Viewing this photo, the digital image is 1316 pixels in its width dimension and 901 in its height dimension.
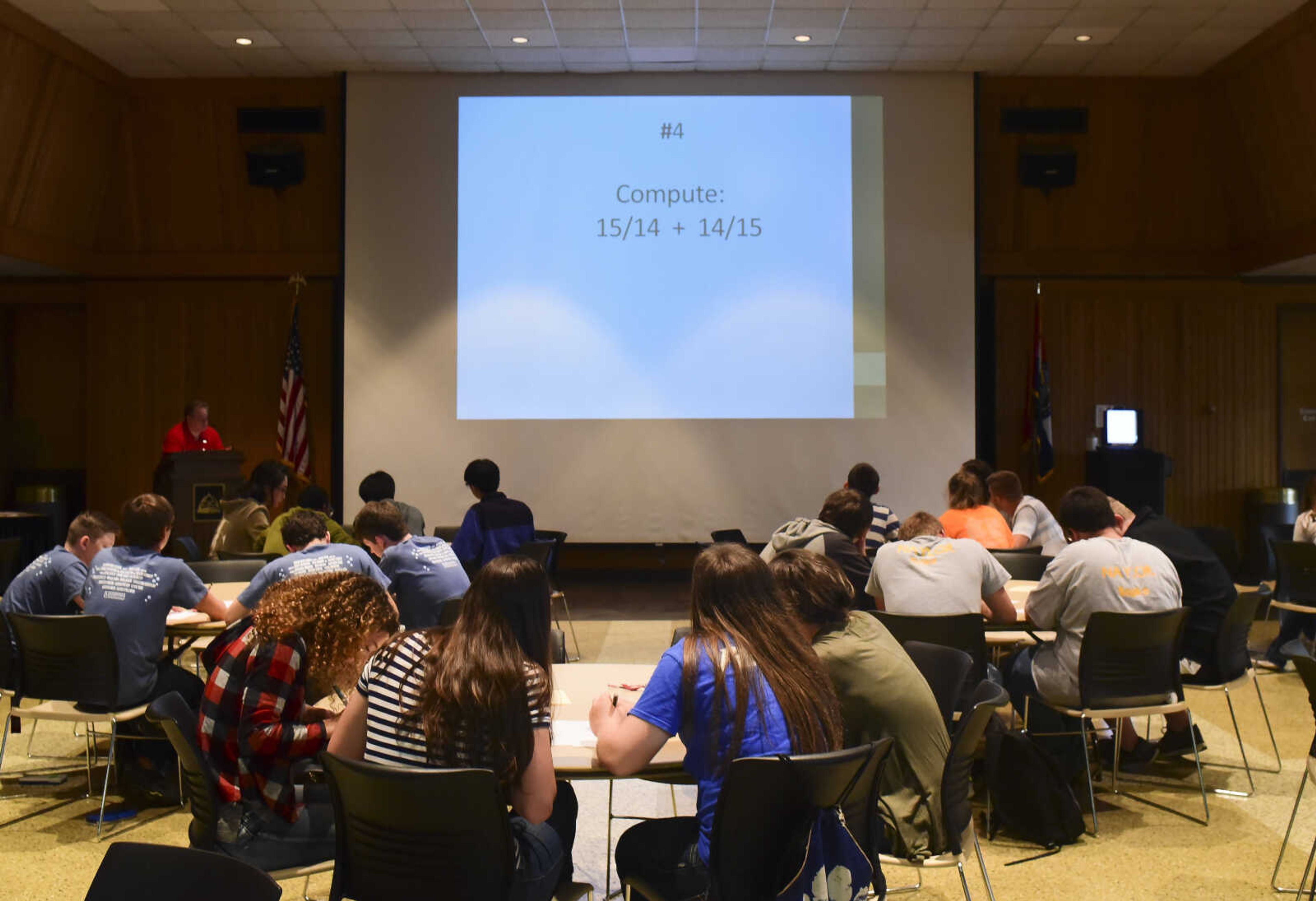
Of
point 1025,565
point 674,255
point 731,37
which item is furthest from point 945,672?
point 731,37

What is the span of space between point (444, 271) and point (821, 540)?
5.28m

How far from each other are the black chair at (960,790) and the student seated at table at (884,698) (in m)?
0.02

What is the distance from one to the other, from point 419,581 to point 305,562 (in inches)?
26.5

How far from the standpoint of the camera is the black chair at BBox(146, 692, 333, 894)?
2477mm

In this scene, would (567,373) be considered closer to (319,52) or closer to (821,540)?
(319,52)

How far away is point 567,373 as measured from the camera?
28.4 ft

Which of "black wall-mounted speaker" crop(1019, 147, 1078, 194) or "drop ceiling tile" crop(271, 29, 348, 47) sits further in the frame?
"black wall-mounted speaker" crop(1019, 147, 1078, 194)

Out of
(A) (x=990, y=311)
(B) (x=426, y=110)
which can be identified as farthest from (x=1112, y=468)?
(B) (x=426, y=110)

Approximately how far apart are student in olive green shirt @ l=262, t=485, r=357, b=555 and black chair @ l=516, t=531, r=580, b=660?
93cm

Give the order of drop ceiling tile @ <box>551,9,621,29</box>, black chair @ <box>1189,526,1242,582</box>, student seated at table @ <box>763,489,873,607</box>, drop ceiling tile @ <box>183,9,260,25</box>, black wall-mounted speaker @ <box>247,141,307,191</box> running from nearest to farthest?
student seated at table @ <box>763,489,873,607</box> → black chair @ <box>1189,526,1242,582</box> → drop ceiling tile @ <box>551,9,621,29</box> → drop ceiling tile @ <box>183,9,260,25</box> → black wall-mounted speaker @ <box>247,141,307,191</box>

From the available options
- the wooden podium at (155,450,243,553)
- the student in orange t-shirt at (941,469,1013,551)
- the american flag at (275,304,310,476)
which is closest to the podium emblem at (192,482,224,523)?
the wooden podium at (155,450,243,553)

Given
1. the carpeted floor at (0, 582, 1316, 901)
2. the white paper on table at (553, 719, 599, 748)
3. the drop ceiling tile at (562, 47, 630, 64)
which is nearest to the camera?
the white paper on table at (553, 719, 599, 748)

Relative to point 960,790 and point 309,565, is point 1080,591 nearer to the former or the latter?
point 960,790

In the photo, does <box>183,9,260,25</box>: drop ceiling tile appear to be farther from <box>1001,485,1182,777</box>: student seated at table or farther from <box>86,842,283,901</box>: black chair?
<box>86,842,283,901</box>: black chair
